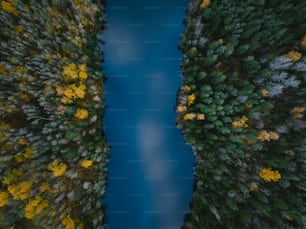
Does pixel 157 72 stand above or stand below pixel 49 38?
below

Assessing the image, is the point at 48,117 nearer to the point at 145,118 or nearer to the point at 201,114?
the point at 145,118

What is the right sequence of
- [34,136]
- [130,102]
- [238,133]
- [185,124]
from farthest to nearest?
1. [130,102]
2. [185,124]
3. [238,133]
4. [34,136]

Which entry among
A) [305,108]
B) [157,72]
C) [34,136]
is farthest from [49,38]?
[305,108]

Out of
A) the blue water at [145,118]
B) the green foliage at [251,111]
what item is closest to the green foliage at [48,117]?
the blue water at [145,118]

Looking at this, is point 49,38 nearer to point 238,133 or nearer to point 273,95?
point 238,133

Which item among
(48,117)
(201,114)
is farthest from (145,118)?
(48,117)

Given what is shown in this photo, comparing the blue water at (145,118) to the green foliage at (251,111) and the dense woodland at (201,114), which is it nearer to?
the dense woodland at (201,114)

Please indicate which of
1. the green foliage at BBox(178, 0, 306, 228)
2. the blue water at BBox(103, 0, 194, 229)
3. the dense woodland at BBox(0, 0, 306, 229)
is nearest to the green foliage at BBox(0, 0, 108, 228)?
the dense woodland at BBox(0, 0, 306, 229)
